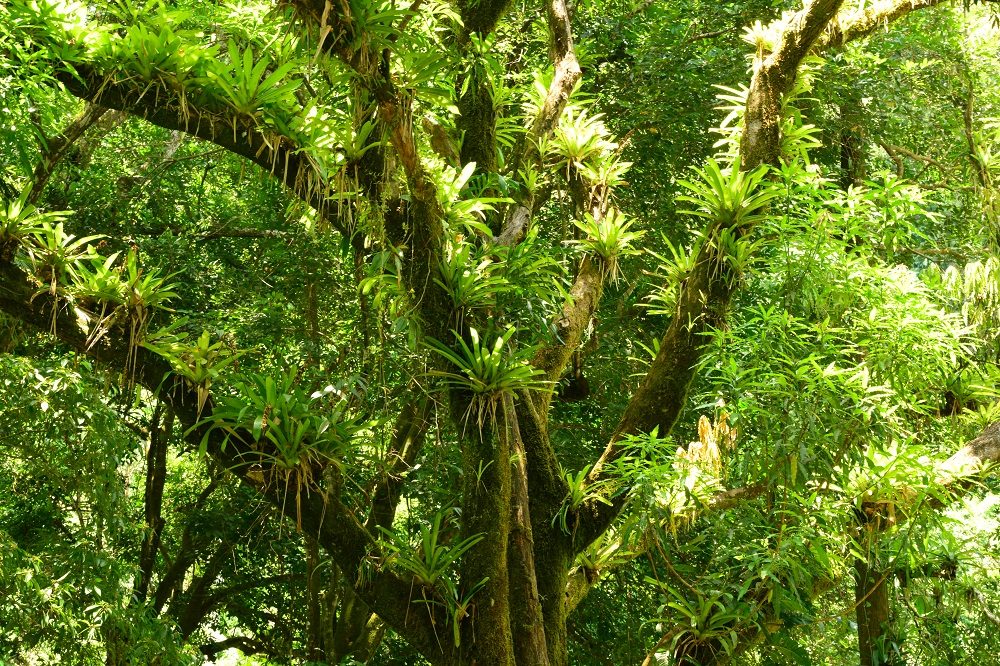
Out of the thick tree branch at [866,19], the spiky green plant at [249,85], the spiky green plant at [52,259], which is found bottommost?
the spiky green plant at [52,259]

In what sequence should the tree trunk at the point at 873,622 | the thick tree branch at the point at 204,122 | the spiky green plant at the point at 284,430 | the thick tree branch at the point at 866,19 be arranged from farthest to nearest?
the tree trunk at the point at 873,622 < the thick tree branch at the point at 866,19 < the thick tree branch at the point at 204,122 < the spiky green plant at the point at 284,430

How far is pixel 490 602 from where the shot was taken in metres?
2.65

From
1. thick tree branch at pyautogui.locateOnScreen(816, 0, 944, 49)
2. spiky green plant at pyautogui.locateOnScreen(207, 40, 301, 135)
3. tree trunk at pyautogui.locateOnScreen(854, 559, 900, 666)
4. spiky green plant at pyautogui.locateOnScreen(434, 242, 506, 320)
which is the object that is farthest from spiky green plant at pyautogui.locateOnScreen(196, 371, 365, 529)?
tree trunk at pyautogui.locateOnScreen(854, 559, 900, 666)

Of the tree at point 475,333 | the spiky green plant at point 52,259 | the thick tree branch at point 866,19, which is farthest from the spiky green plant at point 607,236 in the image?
the spiky green plant at point 52,259

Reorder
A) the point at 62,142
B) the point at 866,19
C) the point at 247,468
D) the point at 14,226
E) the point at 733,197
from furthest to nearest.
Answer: the point at 62,142 < the point at 866,19 < the point at 733,197 < the point at 247,468 < the point at 14,226

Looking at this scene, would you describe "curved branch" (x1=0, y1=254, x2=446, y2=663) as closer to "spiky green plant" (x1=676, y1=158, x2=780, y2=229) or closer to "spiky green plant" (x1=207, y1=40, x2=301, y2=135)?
"spiky green plant" (x1=207, y1=40, x2=301, y2=135)

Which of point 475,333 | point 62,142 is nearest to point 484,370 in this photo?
point 475,333

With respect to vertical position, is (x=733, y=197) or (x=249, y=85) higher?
(x=733, y=197)

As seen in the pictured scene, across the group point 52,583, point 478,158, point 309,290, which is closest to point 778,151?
point 478,158

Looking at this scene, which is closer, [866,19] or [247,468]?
[247,468]

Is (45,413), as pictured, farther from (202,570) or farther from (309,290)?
(202,570)

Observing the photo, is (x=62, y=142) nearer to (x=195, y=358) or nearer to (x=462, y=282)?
(x=195, y=358)

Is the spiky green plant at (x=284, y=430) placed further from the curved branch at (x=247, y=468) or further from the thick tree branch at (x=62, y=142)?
the thick tree branch at (x=62, y=142)

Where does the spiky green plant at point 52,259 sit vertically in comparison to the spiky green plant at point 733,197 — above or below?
below
